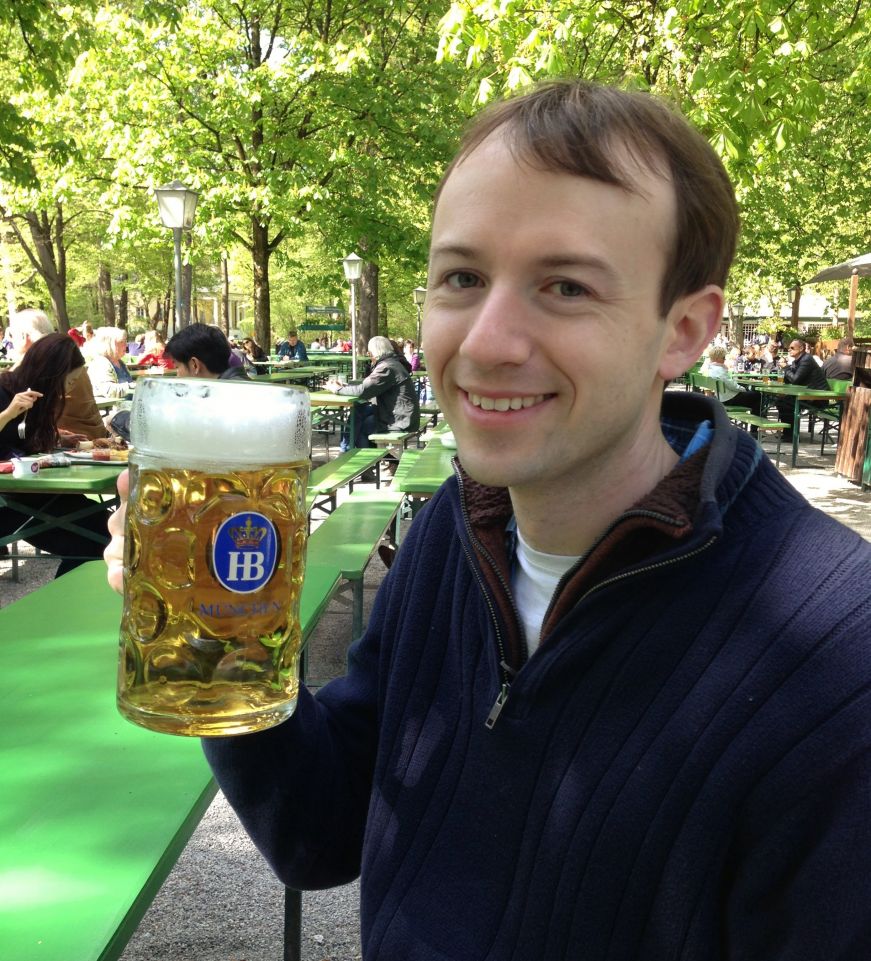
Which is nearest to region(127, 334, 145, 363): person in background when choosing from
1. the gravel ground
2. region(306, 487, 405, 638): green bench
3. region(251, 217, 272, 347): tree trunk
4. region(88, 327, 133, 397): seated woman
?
region(251, 217, 272, 347): tree trunk

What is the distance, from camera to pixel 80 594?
2598 millimetres

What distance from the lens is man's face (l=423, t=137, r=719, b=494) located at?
0.99 metres

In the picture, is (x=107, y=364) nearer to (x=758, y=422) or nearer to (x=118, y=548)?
Result: (x=758, y=422)

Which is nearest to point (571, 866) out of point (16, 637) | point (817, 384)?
point (16, 637)

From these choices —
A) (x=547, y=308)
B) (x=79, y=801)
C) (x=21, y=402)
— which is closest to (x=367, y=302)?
(x=21, y=402)

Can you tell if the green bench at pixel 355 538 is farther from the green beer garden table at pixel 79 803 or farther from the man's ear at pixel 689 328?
the man's ear at pixel 689 328

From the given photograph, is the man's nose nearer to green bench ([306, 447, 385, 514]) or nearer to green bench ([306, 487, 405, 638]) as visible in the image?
green bench ([306, 487, 405, 638])

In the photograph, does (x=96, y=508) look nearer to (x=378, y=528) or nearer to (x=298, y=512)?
(x=378, y=528)

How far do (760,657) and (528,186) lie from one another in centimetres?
54

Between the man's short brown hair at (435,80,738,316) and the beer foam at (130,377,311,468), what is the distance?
14.9 inches

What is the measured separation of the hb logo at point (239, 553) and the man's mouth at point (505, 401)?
0.27 m

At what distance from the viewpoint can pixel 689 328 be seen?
1126 mm

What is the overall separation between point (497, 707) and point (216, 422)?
453 mm

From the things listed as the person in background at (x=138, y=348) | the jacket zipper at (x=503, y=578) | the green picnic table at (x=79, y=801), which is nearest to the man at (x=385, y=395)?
the green picnic table at (x=79, y=801)
